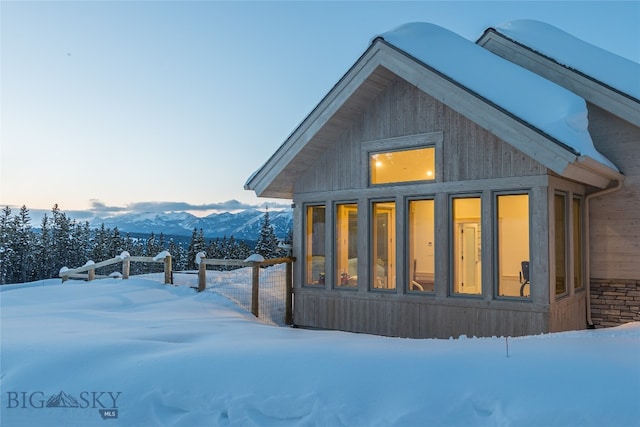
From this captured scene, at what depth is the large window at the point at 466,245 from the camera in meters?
7.21

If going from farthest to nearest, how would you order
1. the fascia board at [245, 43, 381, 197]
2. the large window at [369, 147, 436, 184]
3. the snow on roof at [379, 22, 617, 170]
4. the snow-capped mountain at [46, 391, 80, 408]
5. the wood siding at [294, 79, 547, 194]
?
the fascia board at [245, 43, 381, 197]
the large window at [369, 147, 436, 184]
the wood siding at [294, 79, 547, 194]
the snow on roof at [379, 22, 617, 170]
the snow-capped mountain at [46, 391, 80, 408]

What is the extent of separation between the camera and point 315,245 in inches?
353

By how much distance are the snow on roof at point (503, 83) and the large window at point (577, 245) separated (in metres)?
0.90

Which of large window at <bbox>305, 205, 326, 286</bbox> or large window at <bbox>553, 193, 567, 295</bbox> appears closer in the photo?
large window at <bbox>553, 193, 567, 295</bbox>

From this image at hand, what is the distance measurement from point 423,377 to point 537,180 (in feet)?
13.5

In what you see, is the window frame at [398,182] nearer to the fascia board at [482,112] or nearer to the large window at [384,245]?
the large window at [384,245]

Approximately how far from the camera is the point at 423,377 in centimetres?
380

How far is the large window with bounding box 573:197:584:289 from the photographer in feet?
26.0

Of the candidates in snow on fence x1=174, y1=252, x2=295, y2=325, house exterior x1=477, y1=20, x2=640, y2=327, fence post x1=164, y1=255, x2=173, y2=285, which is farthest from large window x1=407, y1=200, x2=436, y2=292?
fence post x1=164, y1=255, x2=173, y2=285

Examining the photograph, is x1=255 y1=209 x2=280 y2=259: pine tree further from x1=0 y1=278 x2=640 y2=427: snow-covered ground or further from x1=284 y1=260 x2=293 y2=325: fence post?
x1=0 y1=278 x2=640 y2=427: snow-covered ground

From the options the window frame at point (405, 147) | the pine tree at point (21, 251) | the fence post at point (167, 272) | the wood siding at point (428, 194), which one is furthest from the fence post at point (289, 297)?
the pine tree at point (21, 251)

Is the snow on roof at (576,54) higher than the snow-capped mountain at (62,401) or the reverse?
higher

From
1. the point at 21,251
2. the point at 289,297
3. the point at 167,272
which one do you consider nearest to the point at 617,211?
the point at 289,297

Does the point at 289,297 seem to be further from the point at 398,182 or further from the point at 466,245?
the point at 466,245
